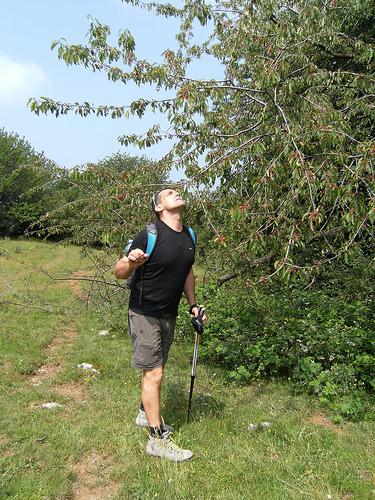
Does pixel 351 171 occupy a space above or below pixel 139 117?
below

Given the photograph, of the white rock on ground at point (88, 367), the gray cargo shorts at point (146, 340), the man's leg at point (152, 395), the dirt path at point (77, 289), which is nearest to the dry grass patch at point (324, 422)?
the man's leg at point (152, 395)

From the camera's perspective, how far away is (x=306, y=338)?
17.3 ft

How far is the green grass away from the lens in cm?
309

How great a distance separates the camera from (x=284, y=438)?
3793 mm

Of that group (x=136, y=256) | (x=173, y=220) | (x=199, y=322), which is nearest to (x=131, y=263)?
(x=136, y=256)

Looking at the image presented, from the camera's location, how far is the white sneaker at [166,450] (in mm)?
3383

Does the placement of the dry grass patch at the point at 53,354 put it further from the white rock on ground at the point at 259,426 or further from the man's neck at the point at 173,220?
the man's neck at the point at 173,220

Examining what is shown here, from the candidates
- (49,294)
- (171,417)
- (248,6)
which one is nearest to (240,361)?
(171,417)

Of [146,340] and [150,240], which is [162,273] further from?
[146,340]

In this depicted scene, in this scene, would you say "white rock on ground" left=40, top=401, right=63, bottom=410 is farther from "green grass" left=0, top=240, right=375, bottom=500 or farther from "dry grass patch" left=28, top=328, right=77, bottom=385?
"dry grass patch" left=28, top=328, right=77, bottom=385

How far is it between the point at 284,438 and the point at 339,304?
9.35ft

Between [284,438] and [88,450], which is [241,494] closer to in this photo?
[284,438]

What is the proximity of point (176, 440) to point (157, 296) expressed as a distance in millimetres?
1156

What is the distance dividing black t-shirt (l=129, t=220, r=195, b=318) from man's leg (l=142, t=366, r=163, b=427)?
0.46m
